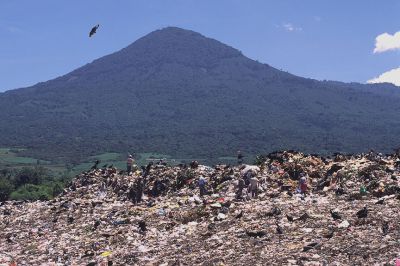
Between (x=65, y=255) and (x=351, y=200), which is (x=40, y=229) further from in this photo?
(x=351, y=200)

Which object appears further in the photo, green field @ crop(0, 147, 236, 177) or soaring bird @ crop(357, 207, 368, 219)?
green field @ crop(0, 147, 236, 177)

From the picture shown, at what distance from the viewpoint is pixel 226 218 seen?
14.6 m

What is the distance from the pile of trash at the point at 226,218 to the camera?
11.3 metres

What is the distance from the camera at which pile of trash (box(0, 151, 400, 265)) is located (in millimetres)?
11258

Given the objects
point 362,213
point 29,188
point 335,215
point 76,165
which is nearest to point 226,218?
point 335,215

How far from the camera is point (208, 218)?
1517 centimetres

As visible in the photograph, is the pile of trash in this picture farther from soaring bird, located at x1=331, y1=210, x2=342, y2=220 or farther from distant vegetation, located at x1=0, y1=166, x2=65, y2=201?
distant vegetation, located at x1=0, y1=166, x2=65, y2=201

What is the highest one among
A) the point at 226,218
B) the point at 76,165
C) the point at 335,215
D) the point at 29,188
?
the point at 335,215

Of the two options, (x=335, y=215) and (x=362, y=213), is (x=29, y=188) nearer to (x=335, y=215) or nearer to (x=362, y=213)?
(x=335, y=215)

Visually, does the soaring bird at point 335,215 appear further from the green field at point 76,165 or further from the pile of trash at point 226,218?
the green field at point 76,165

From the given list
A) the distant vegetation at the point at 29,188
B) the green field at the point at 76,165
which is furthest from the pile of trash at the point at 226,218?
the green field at the point at 76,165

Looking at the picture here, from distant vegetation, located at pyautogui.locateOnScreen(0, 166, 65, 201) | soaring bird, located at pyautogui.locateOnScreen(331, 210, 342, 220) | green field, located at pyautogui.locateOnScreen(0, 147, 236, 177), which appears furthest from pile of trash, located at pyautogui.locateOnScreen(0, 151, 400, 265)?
green field, located at pyautogui.locateOnScreen(0, 147, 236, 177)

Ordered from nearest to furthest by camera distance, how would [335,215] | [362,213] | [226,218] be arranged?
[362,213] → [335,215] → [226,218]

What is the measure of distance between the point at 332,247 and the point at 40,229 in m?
11.5
